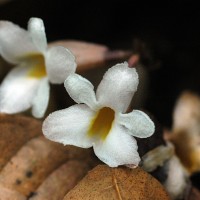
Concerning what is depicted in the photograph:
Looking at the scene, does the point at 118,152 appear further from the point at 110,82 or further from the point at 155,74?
the point at 155,74

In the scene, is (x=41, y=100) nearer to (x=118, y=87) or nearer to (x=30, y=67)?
(x=30, y=67)

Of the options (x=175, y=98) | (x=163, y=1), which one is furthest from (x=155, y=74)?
(x=163, y=1)

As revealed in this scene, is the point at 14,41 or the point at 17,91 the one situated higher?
the point at 14,41

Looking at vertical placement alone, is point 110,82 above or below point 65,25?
above

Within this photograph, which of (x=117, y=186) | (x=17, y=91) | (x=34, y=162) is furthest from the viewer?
(x=17, y=91)

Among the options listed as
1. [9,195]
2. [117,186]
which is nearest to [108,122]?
[117,186]

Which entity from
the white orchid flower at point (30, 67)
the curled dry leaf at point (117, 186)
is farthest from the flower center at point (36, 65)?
the curled dry leaf at point (117, 186)
